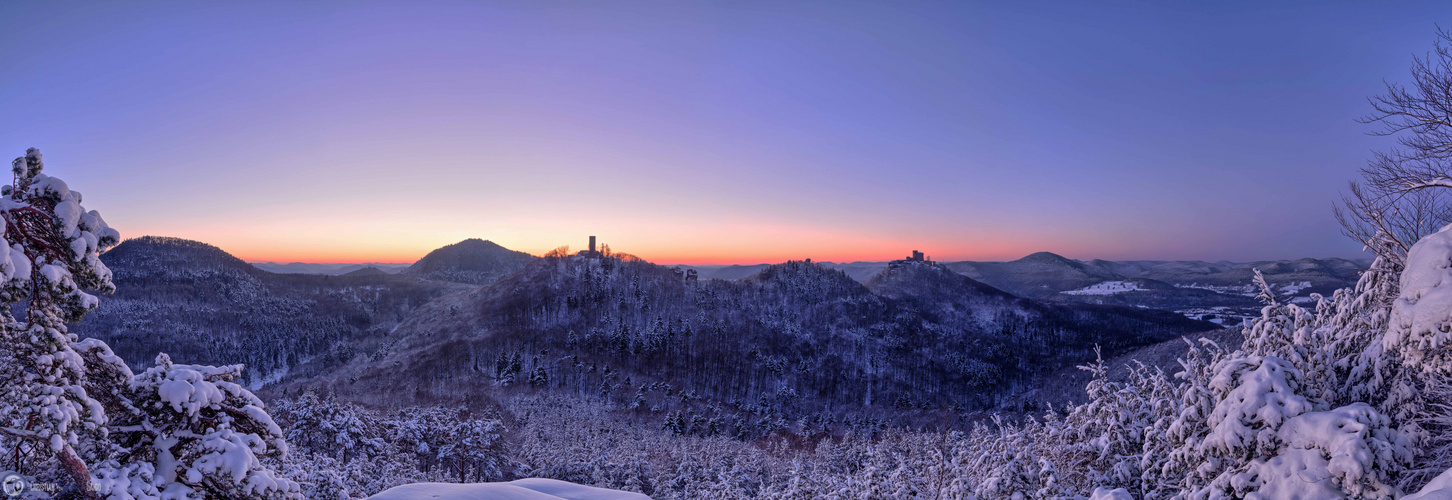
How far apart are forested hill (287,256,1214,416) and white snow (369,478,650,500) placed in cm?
8563

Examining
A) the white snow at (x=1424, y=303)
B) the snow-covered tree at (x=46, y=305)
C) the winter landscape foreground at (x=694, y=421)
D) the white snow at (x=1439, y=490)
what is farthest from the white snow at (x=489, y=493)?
the white snow at (x=1424, y=303)

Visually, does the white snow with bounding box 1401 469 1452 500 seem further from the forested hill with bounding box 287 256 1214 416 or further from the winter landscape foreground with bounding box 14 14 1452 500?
the forested hill with bounding box 287 256 1214 416

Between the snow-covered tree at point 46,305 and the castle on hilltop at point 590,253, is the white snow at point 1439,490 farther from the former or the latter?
the castle on hilltop at point 590,253

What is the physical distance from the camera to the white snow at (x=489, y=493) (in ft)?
39.6

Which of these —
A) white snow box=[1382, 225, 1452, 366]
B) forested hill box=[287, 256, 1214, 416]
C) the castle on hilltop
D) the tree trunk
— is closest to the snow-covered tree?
the tree trunk

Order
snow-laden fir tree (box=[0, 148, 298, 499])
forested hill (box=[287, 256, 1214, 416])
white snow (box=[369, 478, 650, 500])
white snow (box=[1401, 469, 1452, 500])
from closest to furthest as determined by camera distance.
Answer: white snow (box=[1401, 469, 1452, 500])
snow-laden fir tree (box=[0, 148, 298, 499])
white snow (box=[369, 478, 650, 500])
forested hill (box=[287, 256, 1214, 416])

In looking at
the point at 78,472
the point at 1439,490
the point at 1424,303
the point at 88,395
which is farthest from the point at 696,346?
the point at 1439,490

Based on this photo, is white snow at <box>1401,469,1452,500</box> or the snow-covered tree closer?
white snow at <box>1401,469,1452,500</box>

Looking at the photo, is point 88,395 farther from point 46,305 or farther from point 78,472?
point 46,305

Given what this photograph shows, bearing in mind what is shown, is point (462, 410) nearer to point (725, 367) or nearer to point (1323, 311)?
point (725, 367)

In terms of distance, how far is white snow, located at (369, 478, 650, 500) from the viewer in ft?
39.6

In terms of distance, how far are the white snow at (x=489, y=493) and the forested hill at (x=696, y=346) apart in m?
85.6

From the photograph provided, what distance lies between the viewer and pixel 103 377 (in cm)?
733

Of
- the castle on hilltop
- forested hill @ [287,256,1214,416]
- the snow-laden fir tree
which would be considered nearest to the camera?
the snow-laden fir tree
